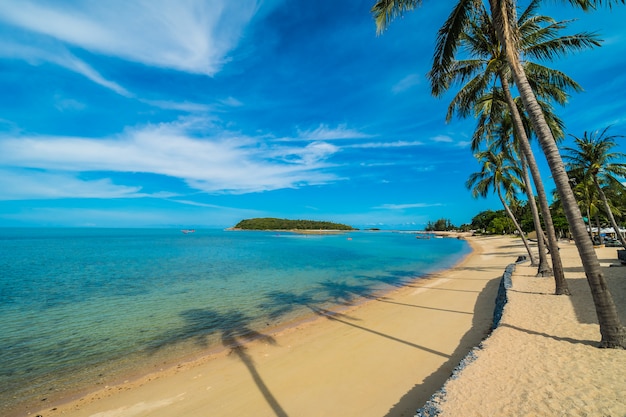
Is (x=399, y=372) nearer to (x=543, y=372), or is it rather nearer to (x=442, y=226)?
(x=543, y=372)

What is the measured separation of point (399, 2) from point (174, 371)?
12.6 meters

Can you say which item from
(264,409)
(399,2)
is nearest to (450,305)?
(264,409)

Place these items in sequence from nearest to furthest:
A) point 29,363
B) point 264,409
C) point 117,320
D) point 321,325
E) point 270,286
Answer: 1. point 264,409
2. point 29,363
3. point 321,325
4. point 117,320
5. point 270,286

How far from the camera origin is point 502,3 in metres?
7.07

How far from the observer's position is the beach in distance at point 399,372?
14.6ft

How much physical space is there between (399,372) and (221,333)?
6.47 meters

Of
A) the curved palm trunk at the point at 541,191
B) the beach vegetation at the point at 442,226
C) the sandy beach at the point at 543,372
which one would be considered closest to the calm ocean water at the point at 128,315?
the sandy beach at the point at 543,372

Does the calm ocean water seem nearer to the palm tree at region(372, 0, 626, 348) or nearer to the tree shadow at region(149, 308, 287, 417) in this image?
the tree shadow at region(149, 308, 287, 417)

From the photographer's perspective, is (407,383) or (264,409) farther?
(407,383)

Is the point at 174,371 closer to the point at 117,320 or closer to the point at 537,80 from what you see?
the point at 117,320

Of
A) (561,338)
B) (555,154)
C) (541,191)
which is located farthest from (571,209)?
(541,191)

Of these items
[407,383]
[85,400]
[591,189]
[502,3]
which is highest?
[502,3]

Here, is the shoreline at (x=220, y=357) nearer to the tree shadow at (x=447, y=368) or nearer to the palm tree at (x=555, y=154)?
the tree shadow at (x=447, y=368)

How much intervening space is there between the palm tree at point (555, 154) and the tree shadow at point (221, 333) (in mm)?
7605
